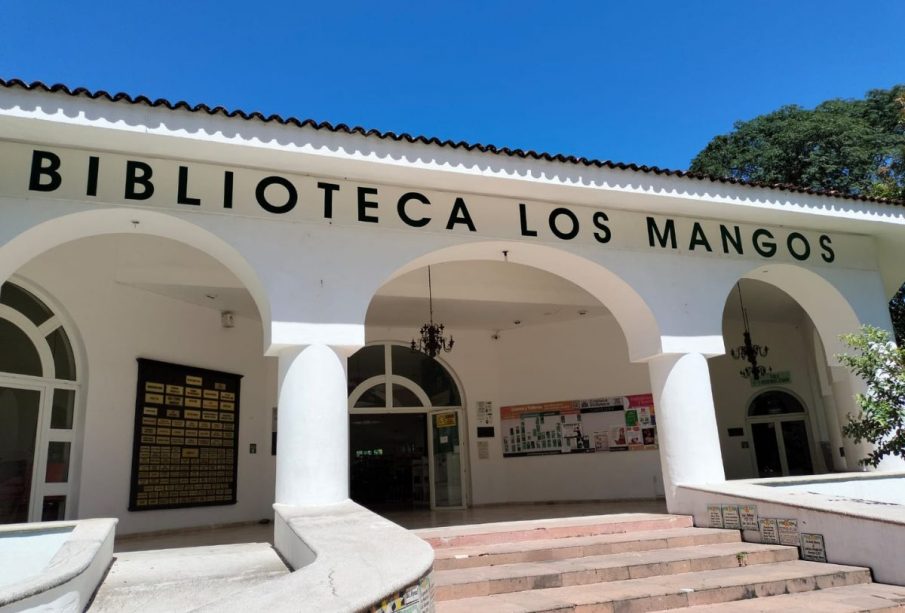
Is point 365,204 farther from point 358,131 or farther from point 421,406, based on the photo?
point 421,406

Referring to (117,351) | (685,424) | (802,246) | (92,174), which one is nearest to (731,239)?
(802,246)

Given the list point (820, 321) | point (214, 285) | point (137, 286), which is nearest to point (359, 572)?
point (214, 285)

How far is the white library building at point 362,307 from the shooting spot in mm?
5996

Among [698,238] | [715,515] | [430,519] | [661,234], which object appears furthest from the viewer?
[430,519]

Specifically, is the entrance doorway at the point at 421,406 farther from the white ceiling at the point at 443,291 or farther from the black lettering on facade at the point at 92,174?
the black lettering on facade at the point at 92,174

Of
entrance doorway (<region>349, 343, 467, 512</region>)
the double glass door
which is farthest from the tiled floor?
the double glass door

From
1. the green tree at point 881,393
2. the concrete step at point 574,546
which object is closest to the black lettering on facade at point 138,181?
the concrete step at point 574,546

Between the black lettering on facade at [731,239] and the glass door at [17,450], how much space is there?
8793 millimetres

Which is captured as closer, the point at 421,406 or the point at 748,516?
the point at 748,516

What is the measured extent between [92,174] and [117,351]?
3.54 meters

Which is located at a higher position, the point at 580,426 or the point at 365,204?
the point at 365,204

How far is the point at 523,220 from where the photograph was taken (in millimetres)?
7355

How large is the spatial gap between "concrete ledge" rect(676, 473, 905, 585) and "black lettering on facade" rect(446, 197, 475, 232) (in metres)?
3.76

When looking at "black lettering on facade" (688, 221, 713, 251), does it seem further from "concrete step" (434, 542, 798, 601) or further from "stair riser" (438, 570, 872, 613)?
"stair riser" (438, 570, 872, 613)
